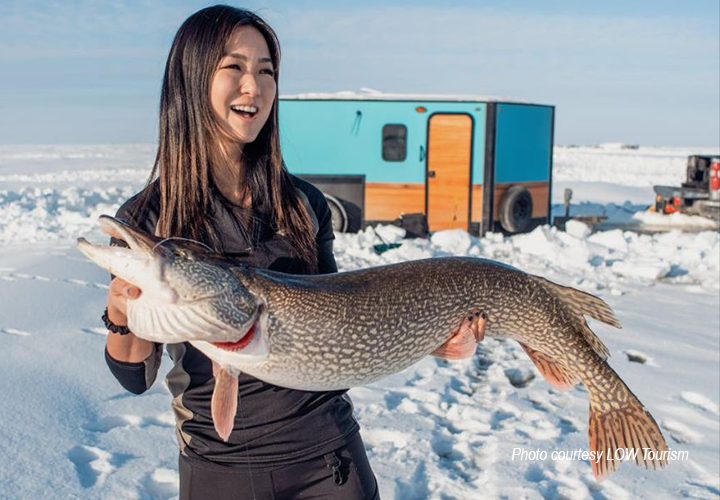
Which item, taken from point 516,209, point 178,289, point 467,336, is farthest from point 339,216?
point 178,289

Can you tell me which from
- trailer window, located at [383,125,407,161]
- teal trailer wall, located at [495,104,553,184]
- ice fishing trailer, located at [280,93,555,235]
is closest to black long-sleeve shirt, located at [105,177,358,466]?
ice fishing trailer, located at [280,93,555,235]

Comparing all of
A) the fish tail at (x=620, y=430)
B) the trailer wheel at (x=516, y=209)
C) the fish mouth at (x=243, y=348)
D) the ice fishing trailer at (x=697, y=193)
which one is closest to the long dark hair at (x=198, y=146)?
the fish mouth at (x=243, y=348)

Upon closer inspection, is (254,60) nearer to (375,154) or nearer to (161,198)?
(161,198)

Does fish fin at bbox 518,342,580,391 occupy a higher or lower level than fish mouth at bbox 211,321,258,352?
lower

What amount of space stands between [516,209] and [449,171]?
1.46 meters

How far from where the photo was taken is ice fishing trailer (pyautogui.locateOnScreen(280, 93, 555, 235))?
1217cm

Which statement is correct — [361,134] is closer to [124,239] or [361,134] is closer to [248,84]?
[248,84]

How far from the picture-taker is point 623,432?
2625mm

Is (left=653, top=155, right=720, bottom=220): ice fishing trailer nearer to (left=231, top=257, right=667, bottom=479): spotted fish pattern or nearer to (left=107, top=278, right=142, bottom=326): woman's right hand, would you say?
(left=231, top=257, right=667, bottom=479): spotted fish pattern

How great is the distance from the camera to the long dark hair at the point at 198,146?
2232mm

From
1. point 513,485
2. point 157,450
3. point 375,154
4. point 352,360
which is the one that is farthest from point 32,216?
point 352,360

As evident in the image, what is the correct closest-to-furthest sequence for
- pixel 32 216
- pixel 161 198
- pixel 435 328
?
pixel 161 198
pixel 435 328
pixel 32 216

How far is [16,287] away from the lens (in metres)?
6.84

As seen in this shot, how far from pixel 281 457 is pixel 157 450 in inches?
78.6
